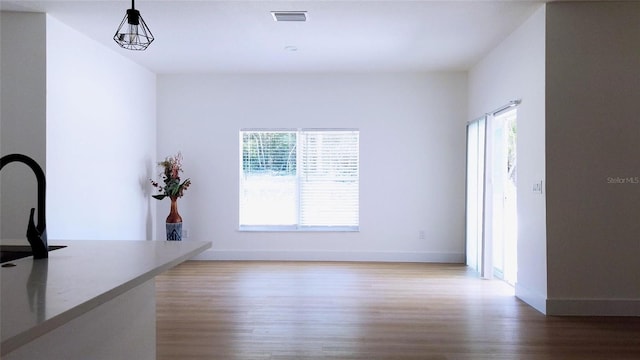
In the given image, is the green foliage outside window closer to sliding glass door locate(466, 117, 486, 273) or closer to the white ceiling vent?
sliding glass door locate(466, 117, 486, 273)

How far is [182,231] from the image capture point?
712cm

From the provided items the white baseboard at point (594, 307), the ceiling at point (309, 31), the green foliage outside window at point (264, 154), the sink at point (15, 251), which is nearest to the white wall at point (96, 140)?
the ceiling at point (309, 31)

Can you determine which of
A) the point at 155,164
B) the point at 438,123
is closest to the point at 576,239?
the point at 438,123

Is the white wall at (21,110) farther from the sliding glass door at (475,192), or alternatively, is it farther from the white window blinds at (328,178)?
the sliding glass door at (475,192)

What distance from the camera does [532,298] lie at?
14.8 feet

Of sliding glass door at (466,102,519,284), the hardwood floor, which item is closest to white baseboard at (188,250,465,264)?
sliding glass door at (466,102,519,284)

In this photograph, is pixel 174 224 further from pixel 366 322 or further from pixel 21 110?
pixel 366 322

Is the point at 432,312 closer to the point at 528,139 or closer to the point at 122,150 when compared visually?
the point at 528,139

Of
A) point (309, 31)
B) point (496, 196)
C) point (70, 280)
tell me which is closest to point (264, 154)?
point (309, 31)

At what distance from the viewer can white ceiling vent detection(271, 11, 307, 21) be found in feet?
14.5

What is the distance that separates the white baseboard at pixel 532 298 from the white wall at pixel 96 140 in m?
4.59

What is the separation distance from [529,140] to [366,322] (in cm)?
237

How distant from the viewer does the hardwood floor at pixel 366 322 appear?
10.9 ft

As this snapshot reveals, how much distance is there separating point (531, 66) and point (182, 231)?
5.11 meters
